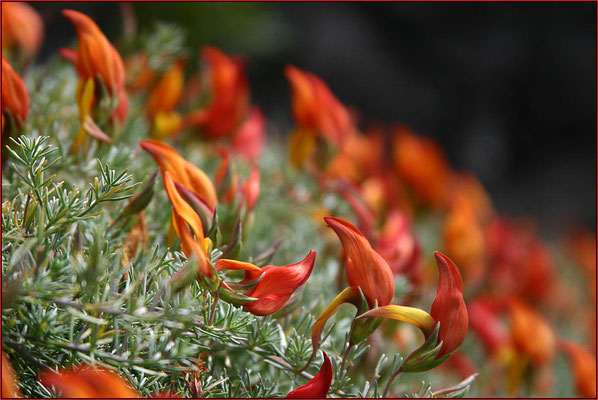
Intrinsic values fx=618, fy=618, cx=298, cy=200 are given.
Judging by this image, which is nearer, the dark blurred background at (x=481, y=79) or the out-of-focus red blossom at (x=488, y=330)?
→ the out-of-focus red blossom at (x=488, y=330)

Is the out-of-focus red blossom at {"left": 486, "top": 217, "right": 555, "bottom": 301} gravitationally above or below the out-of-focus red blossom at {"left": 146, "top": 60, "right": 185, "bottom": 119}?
below

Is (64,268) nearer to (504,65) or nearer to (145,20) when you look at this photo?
(145,20)

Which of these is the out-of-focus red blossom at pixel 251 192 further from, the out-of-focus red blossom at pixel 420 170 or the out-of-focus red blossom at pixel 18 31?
the out-of-focus red blossom at pixel 420 170

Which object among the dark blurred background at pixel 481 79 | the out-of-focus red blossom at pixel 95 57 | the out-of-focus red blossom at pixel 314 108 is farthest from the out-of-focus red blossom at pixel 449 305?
the dark blurred background at pixel 481 79

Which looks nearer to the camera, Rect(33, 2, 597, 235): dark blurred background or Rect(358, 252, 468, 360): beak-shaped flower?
Rect(358, 252, 468, 360): beak-shaped flower

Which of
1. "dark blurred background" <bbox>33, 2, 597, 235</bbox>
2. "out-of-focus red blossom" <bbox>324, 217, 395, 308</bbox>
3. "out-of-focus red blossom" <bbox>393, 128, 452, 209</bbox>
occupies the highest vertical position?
"out-of-focus red blossom" <bbox>324, 217, 395, 308</bbox>

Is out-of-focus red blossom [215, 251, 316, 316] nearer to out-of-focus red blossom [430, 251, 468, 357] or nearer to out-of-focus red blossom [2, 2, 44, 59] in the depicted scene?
out-of-focus red blossom [430, 251, 468, 357]

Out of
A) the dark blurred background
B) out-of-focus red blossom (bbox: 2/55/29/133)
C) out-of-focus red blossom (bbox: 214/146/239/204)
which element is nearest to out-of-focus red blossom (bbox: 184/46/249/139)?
out-of-focus red blossom (bbox: 214/146/239/204)
